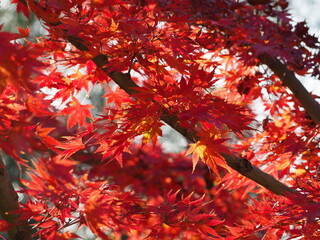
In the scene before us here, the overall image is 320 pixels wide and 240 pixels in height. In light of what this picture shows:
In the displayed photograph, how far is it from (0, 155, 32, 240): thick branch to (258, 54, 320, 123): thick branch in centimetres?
129

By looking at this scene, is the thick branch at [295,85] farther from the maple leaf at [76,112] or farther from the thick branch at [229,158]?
the maple leaf at [76,112]

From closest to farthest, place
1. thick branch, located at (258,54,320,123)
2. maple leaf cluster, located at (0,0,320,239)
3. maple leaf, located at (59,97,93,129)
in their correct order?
maple leaf cluster, located at (0,0,320,239) → maple leaf, located at (59,97,93,129) → thick branch, located at (258,54,320,123)

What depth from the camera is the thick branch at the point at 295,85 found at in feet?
6.35

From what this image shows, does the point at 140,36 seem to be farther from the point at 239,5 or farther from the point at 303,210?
the point at 239,5

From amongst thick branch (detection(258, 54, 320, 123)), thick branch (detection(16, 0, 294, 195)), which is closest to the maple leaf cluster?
thick branch (detection(16, 0, 294, 195))

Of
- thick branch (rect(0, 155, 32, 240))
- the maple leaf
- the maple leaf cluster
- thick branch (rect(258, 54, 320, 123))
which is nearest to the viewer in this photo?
the maple leaf cluster

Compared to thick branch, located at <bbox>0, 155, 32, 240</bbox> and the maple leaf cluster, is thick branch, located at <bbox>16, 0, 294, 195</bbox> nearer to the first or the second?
the maple leaf cluster

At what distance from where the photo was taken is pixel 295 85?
1965mm

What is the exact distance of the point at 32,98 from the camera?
1049 millimetres

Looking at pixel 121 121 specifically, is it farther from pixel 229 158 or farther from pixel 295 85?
pixel 295 85

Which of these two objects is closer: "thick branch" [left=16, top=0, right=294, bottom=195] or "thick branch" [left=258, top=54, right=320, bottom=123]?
"thick branch" [left=16, top=0, right=294, bottom=195]

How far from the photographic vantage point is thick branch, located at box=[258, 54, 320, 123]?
194cm

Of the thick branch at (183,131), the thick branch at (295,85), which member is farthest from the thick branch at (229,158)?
the thick branch at (295,85)

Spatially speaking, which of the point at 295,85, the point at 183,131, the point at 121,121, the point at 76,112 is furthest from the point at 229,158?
the point at 295,85
